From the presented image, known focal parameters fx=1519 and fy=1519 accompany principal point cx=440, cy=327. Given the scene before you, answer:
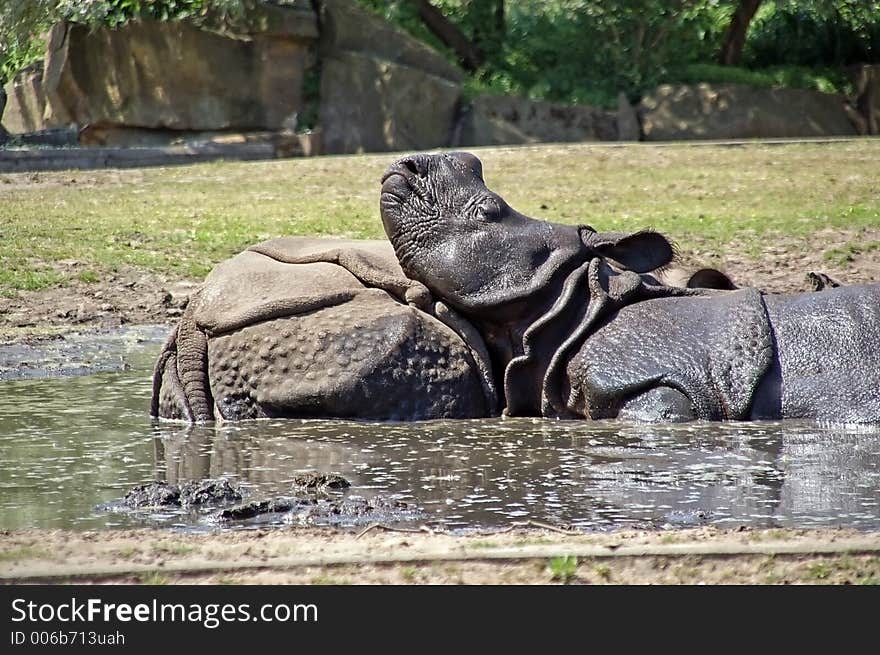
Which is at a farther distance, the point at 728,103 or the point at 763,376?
the point at 728,103

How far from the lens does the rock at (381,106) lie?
889 inches

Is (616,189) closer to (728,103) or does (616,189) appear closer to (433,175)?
(433,175)

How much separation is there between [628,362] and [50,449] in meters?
2.19

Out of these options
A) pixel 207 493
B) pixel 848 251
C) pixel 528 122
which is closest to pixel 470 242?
pixel 207 493

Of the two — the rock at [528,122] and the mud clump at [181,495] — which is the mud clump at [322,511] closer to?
the mud clump at [181,495]

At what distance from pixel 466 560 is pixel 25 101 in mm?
19503

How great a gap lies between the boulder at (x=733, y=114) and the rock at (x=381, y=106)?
330 cm

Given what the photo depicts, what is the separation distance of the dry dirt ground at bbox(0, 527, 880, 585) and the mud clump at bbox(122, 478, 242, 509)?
1.93 feet

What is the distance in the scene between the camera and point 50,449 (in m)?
5.55

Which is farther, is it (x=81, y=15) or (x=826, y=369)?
(x=81, y=15)

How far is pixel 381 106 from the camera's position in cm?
2258

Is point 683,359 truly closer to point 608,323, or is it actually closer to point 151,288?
point 608,323
